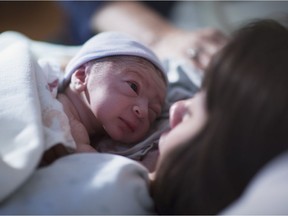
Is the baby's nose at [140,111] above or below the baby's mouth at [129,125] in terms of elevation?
above

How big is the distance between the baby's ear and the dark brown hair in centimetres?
23

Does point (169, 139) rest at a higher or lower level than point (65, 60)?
higher

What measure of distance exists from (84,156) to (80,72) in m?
0.19

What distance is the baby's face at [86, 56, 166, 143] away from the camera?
0.60m

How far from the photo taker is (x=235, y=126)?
0.40 m

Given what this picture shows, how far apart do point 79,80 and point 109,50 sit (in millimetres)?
62

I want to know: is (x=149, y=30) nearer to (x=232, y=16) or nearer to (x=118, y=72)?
(x=232, y=16)

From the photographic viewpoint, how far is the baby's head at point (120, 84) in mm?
601

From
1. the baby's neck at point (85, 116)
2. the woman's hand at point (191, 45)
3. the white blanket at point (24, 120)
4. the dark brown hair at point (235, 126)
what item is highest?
the dark brown hair at point (235, 126)

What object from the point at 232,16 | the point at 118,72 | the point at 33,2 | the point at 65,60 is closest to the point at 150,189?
the point at 118,72

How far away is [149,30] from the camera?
50.5 inches

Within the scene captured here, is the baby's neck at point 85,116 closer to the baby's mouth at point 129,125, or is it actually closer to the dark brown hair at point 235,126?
the baby's mouth at point 129,125

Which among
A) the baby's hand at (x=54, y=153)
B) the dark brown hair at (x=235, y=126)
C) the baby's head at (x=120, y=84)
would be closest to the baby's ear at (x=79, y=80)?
the baby's head at (x=120, y=84)

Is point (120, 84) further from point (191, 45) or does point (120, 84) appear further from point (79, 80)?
point (191, 45)
